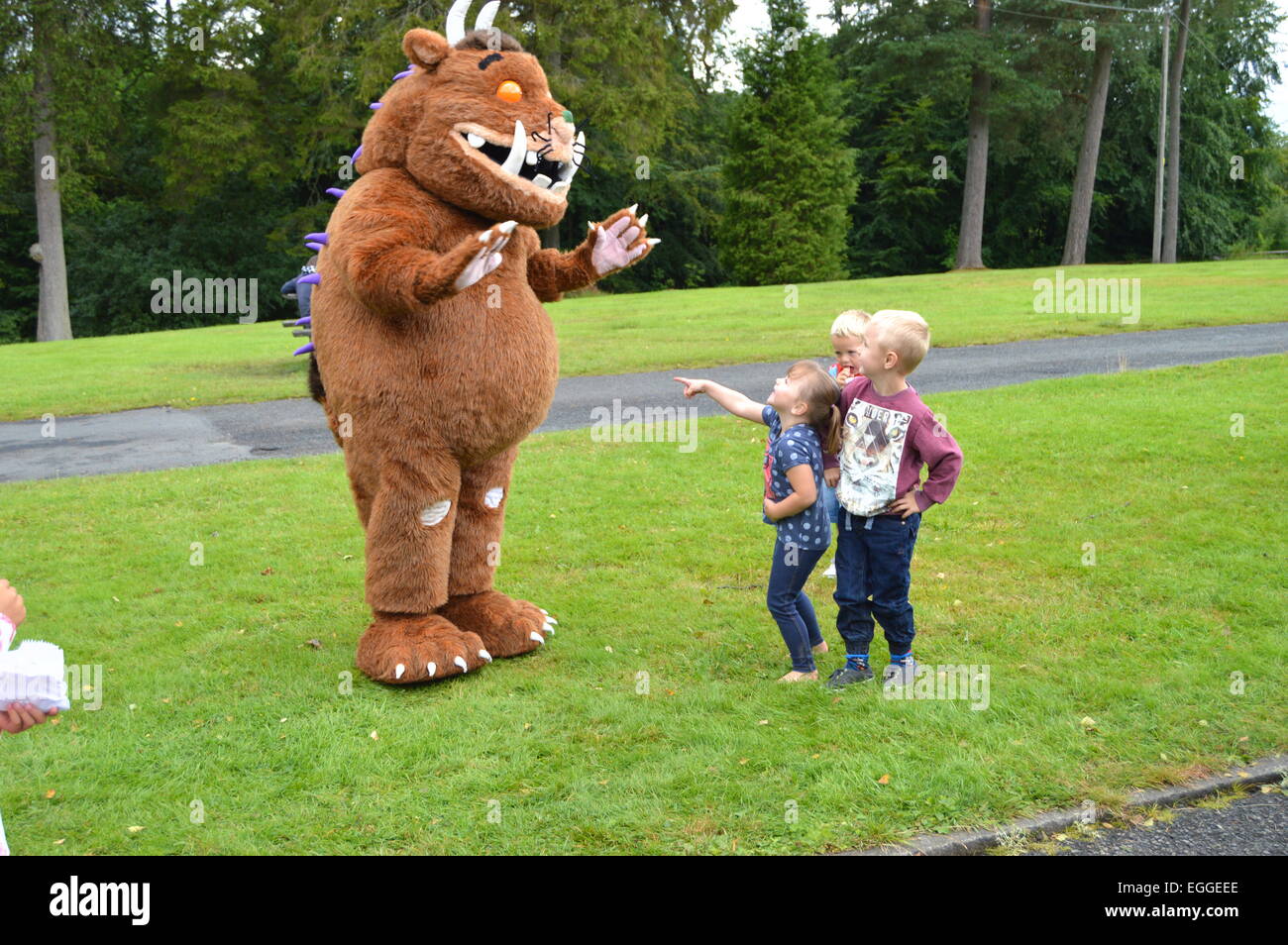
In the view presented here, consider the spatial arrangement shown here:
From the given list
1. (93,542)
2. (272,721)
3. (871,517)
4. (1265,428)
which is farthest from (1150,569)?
(93,542)

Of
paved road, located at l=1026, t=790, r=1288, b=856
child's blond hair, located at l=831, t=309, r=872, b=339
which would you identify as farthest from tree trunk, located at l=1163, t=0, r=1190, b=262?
paved road, located at l=1026, t=790, r=1288, b=856

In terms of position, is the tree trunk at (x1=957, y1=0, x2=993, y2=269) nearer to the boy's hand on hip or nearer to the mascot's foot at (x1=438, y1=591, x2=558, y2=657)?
the mascot's foot at (x1=438, y1=591, x2=558, y2=657)

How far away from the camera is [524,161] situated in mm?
4828

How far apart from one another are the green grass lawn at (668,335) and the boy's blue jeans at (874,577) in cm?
980

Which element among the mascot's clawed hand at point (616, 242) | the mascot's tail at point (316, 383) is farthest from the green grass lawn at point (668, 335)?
the mascot's clawed hand at point (616, 242)

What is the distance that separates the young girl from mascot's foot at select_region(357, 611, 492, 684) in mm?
1399

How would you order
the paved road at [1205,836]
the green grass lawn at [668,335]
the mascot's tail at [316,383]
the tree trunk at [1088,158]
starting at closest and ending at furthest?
the paved road at [1205,836]
the mascot's tail at [316,383]
the green grass lawn at [668,335]
the tree trunk at [1088,158]

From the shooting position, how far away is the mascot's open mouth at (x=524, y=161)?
473 cm

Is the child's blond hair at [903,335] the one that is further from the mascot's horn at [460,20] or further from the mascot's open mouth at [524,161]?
the mascot's horn at [460,20]

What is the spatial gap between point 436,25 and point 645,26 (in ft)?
18.1

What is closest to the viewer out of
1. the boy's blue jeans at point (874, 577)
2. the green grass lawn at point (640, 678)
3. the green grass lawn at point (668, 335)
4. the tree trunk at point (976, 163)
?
the green grass lawn at point (640, 678)

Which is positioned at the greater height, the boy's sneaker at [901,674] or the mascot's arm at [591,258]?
the mascot's arm at [591,258]

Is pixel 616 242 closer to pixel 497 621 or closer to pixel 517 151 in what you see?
pixel 517 151

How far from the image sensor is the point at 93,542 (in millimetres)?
7641
